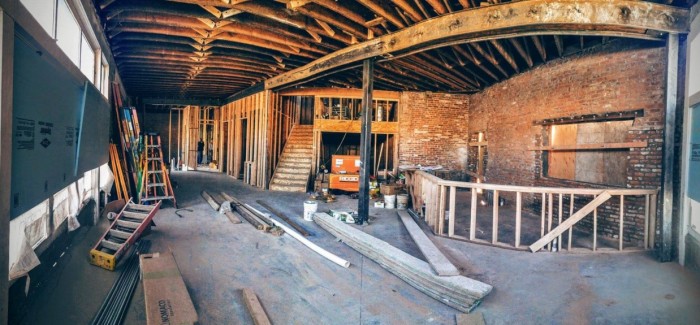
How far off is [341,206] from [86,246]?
5.34m

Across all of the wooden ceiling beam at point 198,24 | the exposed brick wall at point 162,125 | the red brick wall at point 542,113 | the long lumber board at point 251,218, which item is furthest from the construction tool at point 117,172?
the exposed brick wall at point 162,125

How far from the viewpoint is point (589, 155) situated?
22.2 ft

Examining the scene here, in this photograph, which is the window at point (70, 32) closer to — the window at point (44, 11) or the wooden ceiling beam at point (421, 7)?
the window at point (44, 11)

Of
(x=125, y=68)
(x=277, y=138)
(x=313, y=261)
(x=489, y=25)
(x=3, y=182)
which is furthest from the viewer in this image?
(x=277, y=138)

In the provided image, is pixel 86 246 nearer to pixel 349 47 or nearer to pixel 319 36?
pixel 319 36

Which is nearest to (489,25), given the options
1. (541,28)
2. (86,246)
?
(541,28)

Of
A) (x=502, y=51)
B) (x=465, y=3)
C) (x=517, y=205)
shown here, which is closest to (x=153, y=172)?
(x=465, y=3)

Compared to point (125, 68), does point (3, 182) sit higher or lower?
lower

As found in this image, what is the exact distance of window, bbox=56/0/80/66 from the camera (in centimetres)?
410

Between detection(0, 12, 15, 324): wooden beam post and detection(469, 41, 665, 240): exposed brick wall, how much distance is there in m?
7.59

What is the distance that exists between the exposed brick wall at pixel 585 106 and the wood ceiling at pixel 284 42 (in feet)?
1.50

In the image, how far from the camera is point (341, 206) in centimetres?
883

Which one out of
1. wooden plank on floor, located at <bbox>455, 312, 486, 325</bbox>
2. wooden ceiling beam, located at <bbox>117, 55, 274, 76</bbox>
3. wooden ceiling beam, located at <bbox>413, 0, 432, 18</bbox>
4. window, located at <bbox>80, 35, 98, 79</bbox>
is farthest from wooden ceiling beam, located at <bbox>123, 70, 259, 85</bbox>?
wooden plank on floor, located at <bbox>455, 312, 486, 325</bbox>

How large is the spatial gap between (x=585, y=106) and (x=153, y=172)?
372 inches
